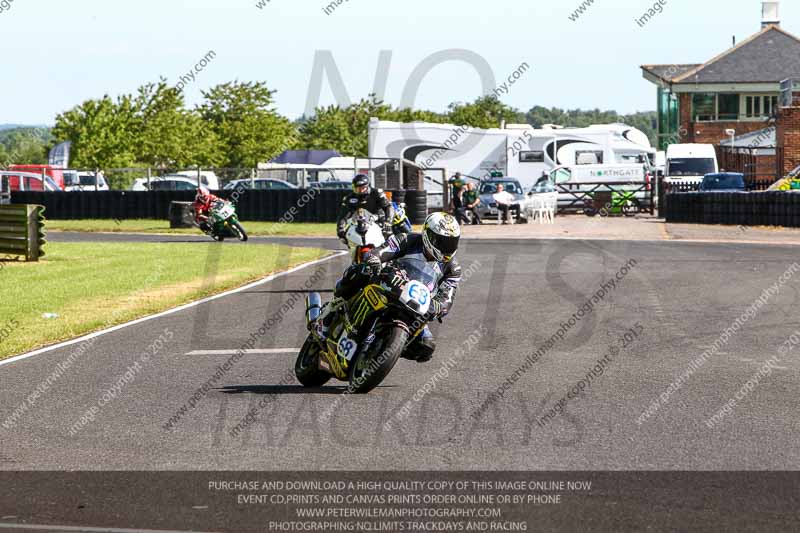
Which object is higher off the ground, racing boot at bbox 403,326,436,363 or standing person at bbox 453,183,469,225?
standing person at bbox 453,183,469,225

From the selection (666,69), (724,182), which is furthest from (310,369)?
(666,69)

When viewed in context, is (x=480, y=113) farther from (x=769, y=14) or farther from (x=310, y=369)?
(x=310, y=369)

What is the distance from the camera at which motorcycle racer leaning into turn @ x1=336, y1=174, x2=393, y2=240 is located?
1583 centimetres

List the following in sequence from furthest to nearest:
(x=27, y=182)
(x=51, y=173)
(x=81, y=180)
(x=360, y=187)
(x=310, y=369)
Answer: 1. (x=81, y=180)
2. (x=51, y=173)
3. (x=27, y=182)
4. (x=360, y=187)
5. (x=310, y=369)

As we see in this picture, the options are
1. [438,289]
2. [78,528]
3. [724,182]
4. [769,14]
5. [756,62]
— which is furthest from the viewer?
[769,14]

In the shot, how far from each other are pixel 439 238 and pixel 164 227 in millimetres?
30425

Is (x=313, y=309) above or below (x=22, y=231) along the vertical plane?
below

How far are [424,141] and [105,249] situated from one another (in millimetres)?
23967

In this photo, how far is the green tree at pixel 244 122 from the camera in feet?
272

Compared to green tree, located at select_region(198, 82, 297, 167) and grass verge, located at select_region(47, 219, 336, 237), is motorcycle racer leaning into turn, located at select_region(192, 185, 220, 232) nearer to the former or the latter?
grass verge, located at select_region(47, 219, 336, 237)

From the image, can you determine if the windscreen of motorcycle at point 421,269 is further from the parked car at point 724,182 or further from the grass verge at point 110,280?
the parked car at point 724,182

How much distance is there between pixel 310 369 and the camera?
33.1 ft

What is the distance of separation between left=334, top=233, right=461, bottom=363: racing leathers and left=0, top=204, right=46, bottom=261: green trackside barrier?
1648 centimetres

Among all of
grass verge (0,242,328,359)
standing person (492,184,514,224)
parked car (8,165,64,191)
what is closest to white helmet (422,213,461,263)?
grass verge (0,242,328,359)
